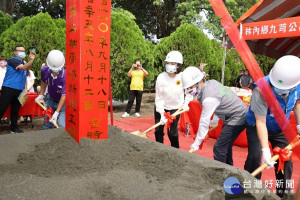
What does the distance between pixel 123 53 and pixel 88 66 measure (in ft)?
20.7

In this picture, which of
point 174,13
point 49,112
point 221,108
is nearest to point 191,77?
point 221,108

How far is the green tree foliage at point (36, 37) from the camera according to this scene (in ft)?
23.8

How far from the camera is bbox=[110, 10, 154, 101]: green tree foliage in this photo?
333 inches

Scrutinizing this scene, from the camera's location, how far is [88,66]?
2379 millimetres

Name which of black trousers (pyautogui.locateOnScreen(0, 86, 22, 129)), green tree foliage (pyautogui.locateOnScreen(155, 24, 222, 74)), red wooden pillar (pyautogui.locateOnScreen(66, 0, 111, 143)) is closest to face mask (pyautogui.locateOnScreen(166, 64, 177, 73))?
red wooden pillar (pyautogui.locateOnScreen(66, 0, 111, 143))

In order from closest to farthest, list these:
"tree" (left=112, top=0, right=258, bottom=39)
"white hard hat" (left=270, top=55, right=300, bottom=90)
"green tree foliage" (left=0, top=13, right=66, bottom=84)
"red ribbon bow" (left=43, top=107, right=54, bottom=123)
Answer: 1. "white hard hat" (left=270, top=55, right=300, bottom=90)
2. "red ribbon bow" (left=43, top=107, right=54, bottom=123)
3. "green tree foliage" (left=0, top=13, right=66, bottom=84)
4. "tree" (left=112, top=0, right=258, bottom=39)

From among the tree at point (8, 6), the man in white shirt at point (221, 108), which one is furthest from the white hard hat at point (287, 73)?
the tree at point (8, 6)

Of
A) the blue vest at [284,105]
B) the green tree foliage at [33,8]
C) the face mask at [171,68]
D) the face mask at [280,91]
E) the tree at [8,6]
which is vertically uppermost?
the green tree foliage at [33,8]

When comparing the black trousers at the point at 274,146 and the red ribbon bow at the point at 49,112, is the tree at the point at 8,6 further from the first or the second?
the black trousers at the point at 274,146

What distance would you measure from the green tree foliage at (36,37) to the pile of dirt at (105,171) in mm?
5251

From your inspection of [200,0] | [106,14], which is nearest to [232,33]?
[106,14]

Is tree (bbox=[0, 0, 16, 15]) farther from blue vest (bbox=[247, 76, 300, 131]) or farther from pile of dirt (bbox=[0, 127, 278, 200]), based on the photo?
blue vest (bbox=[247, 76, 300, 131])

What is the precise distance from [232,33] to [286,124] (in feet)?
3.04

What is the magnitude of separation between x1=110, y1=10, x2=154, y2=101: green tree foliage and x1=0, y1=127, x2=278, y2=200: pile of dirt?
5.96 m
